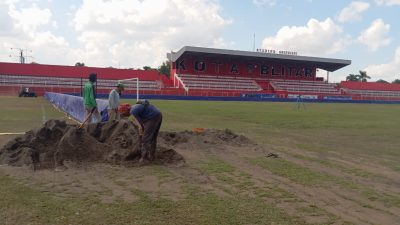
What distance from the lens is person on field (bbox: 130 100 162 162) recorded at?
332 inches

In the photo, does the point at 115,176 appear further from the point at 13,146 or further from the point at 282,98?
the point at 282,98

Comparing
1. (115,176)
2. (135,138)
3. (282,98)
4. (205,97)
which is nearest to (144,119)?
(135,138)

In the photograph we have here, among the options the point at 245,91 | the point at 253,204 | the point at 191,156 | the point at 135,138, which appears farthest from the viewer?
the point at 245,91

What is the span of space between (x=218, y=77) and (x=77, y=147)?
6875 centimetres

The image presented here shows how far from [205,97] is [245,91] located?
10.2m

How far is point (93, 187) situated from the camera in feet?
22.2

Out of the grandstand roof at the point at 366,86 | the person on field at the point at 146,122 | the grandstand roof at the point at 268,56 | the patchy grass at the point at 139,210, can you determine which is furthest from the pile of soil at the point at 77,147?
the grandstand roof at the point at 366,86

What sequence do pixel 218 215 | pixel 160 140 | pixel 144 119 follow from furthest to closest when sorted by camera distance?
1. pixel 160 140
2. pixel 144 119
3. pixel 218 215

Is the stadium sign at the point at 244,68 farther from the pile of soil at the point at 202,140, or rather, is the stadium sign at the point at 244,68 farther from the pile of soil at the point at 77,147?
the pile of soil at the point at 77,147

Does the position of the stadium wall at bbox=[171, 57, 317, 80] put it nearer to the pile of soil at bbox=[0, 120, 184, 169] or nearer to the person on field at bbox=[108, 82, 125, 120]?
the person on field at bbox=[108, 82, 125, 120]

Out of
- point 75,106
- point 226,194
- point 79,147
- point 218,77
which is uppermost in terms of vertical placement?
point 218,77

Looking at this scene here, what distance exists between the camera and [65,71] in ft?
223

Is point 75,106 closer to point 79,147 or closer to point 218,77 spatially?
point 79,147

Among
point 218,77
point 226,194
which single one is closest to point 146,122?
point 226,194
